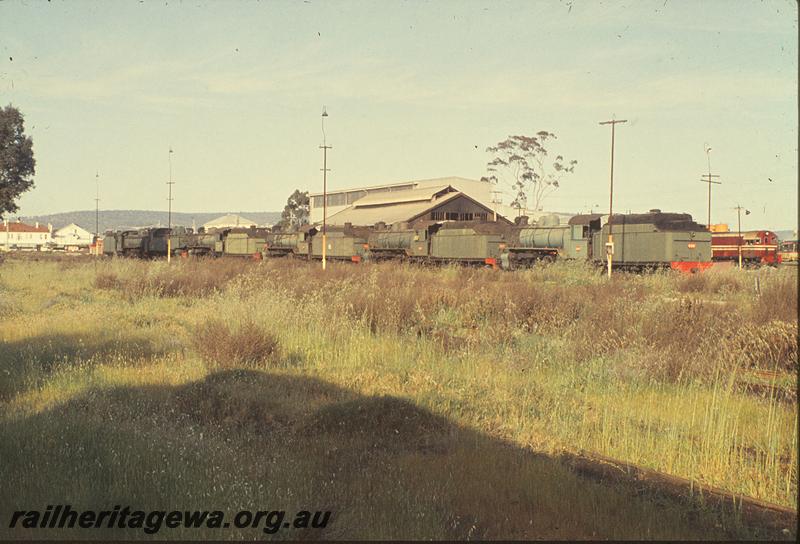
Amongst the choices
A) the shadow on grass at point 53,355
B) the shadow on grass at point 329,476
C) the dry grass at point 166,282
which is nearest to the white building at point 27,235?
the dry grass at point 166,282

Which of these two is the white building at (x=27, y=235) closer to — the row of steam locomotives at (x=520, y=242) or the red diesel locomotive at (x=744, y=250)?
the row of steam locomotives at (x=520, y=242)

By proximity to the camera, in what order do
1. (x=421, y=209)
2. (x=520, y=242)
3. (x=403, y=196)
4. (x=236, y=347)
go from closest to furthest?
(x=236, y=347), (x=520, y=242), (x=421, y=209), (x=403, y=196)

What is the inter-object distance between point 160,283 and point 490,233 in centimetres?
1822

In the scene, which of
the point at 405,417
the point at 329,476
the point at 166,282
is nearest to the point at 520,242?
the point at 166,282

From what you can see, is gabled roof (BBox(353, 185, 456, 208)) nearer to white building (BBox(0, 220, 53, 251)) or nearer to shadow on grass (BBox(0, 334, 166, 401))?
shadow on grass (BBox(0, 334, 166, 401))

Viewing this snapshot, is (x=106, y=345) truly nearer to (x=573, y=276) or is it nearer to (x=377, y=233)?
(x=573, y=276)

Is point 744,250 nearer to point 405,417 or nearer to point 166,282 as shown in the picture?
point 166,282

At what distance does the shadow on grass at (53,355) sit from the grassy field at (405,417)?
0.07 m

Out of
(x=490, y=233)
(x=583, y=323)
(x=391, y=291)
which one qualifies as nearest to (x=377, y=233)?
(x=490, y=233)

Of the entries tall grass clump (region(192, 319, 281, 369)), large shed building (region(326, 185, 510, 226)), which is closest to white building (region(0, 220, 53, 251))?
large shed building (region(326, 185, 510, 226))

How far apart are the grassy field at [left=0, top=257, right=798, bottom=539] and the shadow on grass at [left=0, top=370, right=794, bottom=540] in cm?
2

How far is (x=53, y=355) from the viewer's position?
11.7 meters

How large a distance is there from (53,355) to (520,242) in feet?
90.9

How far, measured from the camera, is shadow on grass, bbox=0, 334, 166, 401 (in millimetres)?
9789
